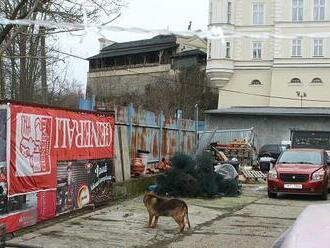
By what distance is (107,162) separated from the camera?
13914 millimetres

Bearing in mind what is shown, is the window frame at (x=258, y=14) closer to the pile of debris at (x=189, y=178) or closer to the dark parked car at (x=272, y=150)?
the dark parked car at (x=272, y=150)

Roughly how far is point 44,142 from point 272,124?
38.5 metres

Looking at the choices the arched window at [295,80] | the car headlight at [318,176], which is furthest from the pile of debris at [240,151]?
the arched window at [295,80]

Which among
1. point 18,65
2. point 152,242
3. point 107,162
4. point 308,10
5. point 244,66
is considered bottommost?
point 152,242

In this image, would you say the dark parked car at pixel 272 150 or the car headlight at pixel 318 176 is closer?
the car headlight at pixel 318 176

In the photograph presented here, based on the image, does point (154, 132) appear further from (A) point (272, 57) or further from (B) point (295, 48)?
(A) point (272, 57)

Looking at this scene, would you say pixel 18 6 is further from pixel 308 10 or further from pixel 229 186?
pixel 308 10

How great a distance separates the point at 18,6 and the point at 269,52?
4974 cm

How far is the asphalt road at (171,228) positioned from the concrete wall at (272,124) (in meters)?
32.4

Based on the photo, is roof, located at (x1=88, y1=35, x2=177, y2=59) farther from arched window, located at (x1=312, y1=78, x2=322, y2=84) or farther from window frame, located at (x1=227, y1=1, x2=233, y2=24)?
arched window, located at (x1=312, y1=78, x2=322, y2=84)

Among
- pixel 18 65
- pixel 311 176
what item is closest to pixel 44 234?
pixel 311 176

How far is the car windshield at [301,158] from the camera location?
18.8 meters

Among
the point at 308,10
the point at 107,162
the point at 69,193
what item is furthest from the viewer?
the point at 308,10

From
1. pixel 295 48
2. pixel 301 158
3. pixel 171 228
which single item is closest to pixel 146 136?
pixel 301 158
